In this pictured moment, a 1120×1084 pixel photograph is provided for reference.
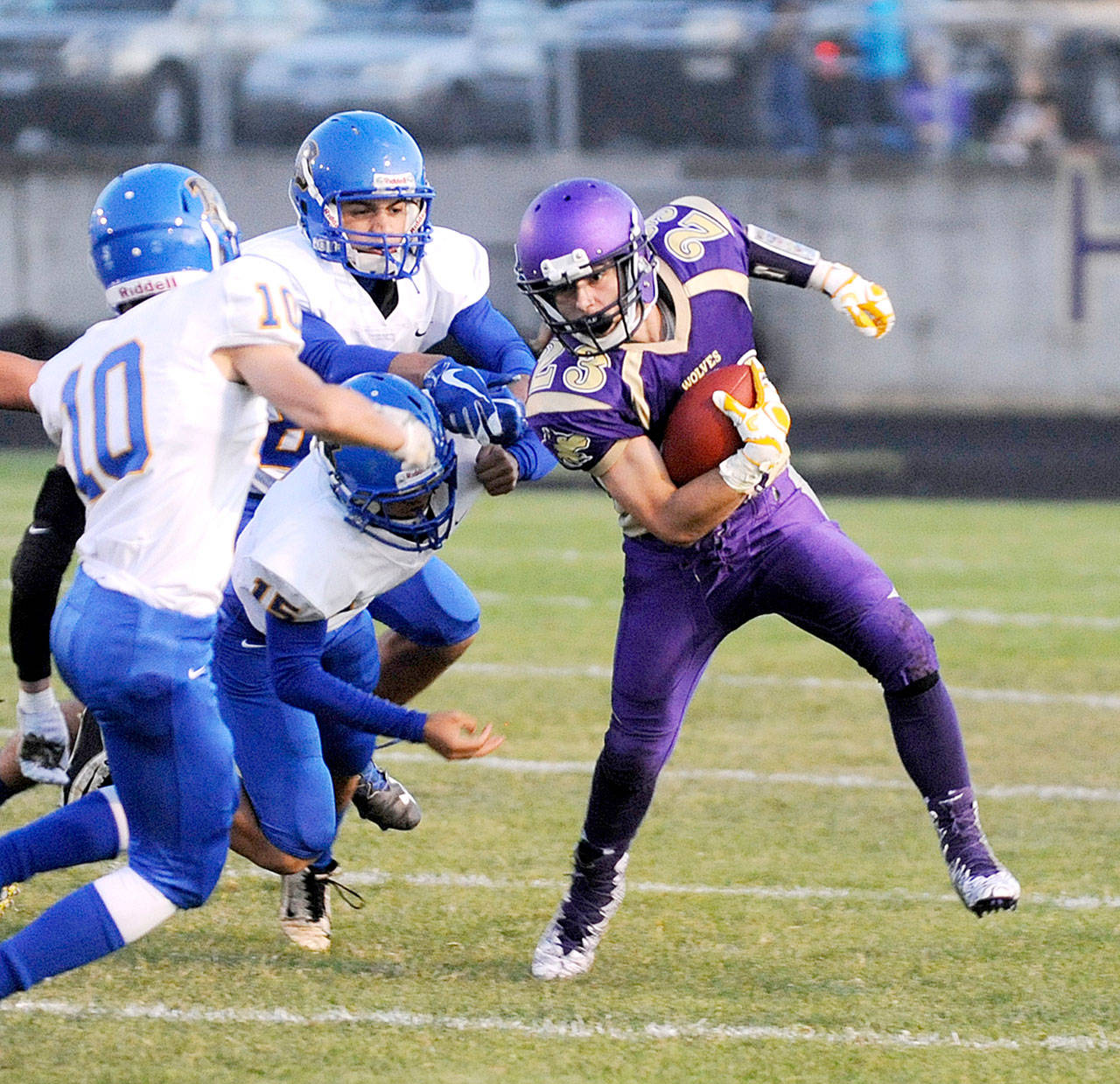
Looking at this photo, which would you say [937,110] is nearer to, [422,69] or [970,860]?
[422,69]

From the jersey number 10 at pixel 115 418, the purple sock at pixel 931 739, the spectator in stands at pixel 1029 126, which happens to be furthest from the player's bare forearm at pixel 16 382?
the spectator in stands at pixel 1029 126

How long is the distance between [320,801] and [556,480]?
8268 millimetres

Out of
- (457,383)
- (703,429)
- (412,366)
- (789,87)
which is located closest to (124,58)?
(789,87)

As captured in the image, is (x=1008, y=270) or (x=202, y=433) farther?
(x=1008, y=270)

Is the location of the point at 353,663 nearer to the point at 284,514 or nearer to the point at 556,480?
the point at 284,514

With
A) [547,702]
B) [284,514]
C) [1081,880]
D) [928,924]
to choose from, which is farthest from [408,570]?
[547,702]

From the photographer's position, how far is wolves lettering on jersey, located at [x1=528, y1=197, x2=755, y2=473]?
3.75 metres

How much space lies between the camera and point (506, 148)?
1505 cm

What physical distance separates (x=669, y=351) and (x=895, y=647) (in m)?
0.76

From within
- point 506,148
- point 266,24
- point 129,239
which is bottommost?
point 506,148

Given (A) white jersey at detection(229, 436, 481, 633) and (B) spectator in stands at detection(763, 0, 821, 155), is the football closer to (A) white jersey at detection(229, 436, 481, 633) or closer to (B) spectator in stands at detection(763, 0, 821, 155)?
(A) white jersey at detection(229, 436, 481, 633)

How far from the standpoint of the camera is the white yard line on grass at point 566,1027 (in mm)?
3400

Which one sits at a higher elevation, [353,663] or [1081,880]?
[353,663]

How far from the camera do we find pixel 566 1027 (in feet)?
11.5
